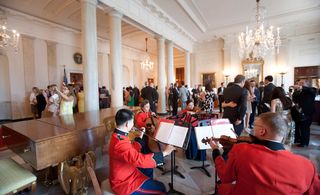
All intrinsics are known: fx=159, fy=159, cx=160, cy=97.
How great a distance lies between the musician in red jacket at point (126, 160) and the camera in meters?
1.33

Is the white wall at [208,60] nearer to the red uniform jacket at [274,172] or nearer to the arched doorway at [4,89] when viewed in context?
the arched doorway at [4,89]

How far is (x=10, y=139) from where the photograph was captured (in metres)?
2.18

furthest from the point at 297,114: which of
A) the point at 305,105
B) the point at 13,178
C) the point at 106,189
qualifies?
the point at 13,178

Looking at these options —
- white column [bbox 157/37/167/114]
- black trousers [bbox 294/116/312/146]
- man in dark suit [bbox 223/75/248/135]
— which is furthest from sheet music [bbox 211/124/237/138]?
white column [bbox 157/37/167/114]

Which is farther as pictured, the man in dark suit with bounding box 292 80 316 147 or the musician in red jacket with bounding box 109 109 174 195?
the man in dark suit with bounding box 292 80 316 147

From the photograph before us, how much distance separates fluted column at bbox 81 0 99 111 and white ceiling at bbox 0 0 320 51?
233cm

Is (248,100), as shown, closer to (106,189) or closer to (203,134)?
(203,134)

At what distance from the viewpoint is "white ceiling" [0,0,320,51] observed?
614 centimetres

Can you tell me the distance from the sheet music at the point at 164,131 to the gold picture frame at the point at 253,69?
9538mm

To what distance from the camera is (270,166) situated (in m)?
0.89

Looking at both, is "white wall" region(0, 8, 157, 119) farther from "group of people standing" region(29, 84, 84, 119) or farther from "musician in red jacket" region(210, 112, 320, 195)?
"musician in red jacket" region(210, 112, 320, 195)

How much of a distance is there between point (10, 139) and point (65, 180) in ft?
3.25

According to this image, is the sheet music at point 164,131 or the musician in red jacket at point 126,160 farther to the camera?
the sheet music at point 164,131

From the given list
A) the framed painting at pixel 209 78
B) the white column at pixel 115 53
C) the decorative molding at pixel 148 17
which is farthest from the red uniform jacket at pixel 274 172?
the framed painting at pixel 209 78
